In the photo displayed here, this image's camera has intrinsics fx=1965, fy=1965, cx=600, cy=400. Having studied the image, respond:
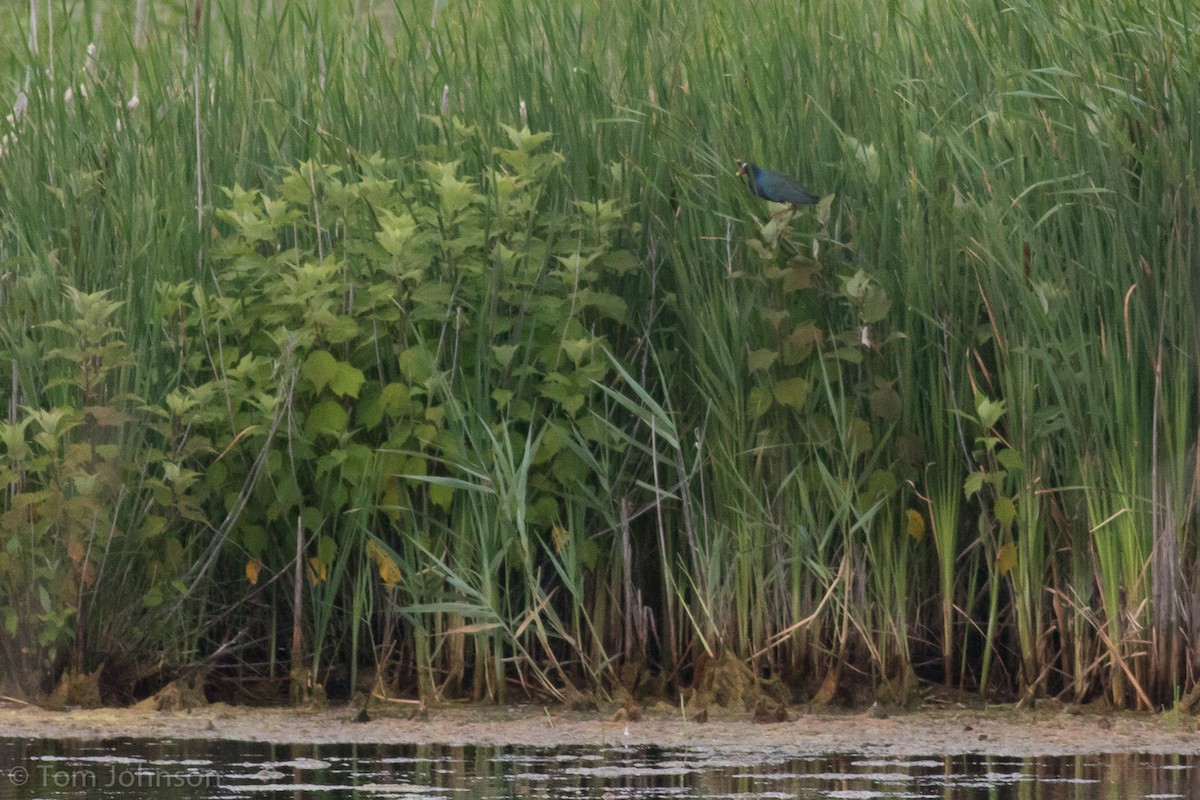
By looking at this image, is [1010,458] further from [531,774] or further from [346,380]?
[346,380]

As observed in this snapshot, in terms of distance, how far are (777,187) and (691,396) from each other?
0.60 metres

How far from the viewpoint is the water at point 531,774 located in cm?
365

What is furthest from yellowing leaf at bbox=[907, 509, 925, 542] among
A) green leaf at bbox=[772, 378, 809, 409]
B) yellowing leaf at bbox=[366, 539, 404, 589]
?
yellowing leaf at bbox=[366, 539, 404, 589]

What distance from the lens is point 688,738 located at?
171 inches

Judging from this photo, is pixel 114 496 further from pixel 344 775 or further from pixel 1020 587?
pixel 1020 587

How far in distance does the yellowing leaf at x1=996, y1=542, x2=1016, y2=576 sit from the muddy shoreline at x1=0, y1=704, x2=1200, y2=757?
0.34 meters

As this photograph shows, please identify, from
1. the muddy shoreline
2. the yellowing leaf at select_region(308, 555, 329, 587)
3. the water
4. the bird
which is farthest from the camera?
the yellowing leaf at select_region(308, 555, 329, 587)

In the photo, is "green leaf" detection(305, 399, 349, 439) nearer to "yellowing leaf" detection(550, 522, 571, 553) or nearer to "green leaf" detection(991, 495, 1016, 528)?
"yellowing leaf" detection(550, 522, 571, 553)

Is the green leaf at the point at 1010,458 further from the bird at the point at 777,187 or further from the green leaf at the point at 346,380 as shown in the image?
the green leaf at the point at 346,380

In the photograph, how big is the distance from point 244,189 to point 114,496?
100 centimetres

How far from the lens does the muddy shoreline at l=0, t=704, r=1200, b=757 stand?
425 cm

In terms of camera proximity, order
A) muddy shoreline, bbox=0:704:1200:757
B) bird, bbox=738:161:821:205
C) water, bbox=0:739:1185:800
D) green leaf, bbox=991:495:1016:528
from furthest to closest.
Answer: bird, bbox=738:161:821:205 < green leaf, bbox=991:495:1016:528 < muddy shoreline, bbox=0:704:1200:757 < water, bbox=0:739:1185:800

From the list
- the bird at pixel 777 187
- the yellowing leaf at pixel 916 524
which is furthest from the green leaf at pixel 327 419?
the yellowing leaf at pixel 916 524

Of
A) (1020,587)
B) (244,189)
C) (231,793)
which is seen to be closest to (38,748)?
(231,793)
